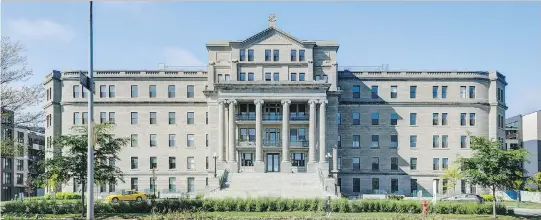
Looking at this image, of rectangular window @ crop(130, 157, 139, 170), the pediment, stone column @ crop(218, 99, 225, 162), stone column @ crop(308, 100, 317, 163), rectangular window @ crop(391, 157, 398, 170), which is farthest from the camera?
rectangular window @ crop(391, 157, 398, 170)

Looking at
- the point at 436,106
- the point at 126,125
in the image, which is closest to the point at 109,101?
the point at 126,125

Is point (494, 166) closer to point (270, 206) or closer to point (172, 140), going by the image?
point (270, 206)

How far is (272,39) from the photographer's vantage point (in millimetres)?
68062

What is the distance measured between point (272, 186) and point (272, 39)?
18.6 meters

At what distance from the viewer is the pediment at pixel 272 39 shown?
67.7 metres

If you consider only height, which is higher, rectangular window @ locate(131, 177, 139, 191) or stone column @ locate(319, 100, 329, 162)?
stone column @ locate(319, 100, 329, 162)

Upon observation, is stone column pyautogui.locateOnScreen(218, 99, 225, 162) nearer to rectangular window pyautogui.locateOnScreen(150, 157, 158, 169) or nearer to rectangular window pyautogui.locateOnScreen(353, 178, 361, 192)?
rectangular window pyautogui.locateOnScreen(150, 157, 158, 169)

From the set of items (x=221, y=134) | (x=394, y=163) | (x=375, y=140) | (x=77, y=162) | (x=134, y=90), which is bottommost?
(x=394, y=163)

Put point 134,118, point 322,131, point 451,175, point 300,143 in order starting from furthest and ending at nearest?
point 134,118 < point 300,143 < point 322,131 < point 451,175

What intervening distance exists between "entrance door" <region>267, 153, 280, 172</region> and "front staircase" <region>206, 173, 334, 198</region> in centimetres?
513

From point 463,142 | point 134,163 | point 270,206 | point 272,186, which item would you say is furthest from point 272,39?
point 270,206

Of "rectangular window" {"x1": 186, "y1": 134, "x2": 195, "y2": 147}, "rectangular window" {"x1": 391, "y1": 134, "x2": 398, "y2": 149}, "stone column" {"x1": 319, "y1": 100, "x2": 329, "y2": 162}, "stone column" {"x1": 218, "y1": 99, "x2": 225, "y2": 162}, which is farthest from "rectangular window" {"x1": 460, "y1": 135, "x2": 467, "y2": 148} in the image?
"rectangular window" {"x1": 186, "y1": 134, "x2": 195, "y2": 147}

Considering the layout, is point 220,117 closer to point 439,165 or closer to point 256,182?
point 256,182

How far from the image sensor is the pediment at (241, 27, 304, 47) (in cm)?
6769
